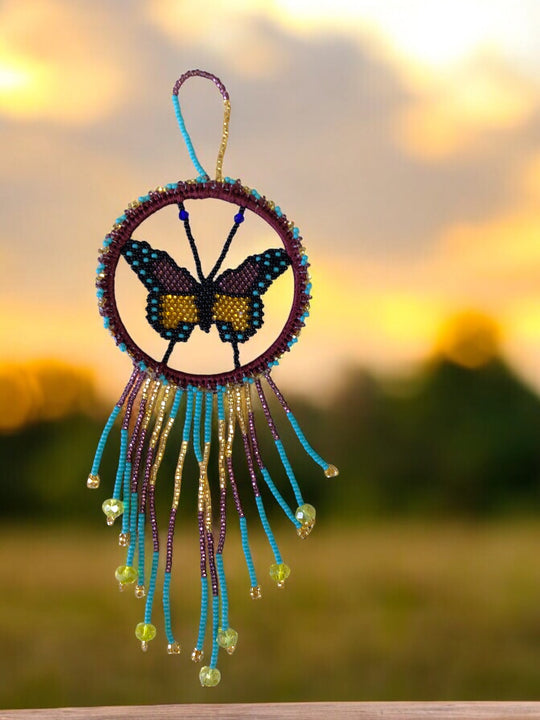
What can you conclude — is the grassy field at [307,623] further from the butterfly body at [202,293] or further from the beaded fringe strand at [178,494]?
the butterfly body at [202,293]

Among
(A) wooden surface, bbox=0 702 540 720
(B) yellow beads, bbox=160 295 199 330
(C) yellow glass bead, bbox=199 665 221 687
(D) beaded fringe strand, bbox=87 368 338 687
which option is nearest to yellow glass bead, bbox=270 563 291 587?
(D) beaded fringe strand, bbox=87 368 338 687

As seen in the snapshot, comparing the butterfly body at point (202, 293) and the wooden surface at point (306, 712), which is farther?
the wooden surface at point (306, 712)

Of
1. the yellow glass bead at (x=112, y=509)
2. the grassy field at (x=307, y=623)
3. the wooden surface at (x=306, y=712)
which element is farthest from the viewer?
the grassy field at (x=307, y=623)

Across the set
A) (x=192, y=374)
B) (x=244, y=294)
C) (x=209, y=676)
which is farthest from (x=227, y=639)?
(x=244, y=294)

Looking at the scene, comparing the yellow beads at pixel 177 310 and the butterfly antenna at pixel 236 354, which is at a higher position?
the yellow beads at pixel 177 310

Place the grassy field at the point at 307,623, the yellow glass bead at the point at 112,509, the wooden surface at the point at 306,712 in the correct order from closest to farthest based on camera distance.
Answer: the yellow glass bead at the point at 112,509, the wooden surface at the point at 306,712, the grassy field at the point at 307,623

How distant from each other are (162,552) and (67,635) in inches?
11.1

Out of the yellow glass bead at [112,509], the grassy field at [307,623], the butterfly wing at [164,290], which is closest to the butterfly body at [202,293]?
the butterfly wing at [164,290]

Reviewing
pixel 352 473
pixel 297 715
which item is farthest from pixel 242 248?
pixel 297 715

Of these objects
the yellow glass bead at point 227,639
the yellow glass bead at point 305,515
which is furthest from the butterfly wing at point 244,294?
the yellow glass bead at point 227,639

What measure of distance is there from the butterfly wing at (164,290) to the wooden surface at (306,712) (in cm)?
60

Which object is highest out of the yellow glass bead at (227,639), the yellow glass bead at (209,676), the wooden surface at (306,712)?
the yellow glass bead at (227,639)

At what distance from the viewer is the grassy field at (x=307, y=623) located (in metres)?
1.62

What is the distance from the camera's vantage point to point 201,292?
122 centimetres
